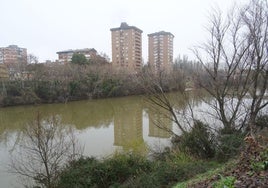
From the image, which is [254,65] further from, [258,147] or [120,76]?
[120,76]

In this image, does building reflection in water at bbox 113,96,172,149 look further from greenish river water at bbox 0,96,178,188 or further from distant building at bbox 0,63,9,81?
distant building at bbox 0,63,9,81

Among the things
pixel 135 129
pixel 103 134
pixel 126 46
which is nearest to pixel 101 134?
pixel 103 134

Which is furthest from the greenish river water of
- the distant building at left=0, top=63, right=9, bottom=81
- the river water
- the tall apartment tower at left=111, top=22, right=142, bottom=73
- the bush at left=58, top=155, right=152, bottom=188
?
the tall apartment tower at left=111, top=22, right=142, bottom=73

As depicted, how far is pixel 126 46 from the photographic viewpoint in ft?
194

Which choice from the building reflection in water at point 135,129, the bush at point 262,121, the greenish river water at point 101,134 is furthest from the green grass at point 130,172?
the bush at point 262,121

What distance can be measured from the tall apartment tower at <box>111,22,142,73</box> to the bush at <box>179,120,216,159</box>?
1914 inches

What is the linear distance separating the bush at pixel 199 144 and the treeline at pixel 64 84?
20.1 metres

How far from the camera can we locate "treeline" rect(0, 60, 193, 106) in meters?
32.4

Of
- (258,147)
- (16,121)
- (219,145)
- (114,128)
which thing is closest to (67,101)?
(16,121)

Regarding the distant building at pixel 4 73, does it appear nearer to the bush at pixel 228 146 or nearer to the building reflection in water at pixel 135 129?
the building reflection in water at pixel 135 129

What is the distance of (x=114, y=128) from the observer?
1759cm

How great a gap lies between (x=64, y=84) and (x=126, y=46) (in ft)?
89.0

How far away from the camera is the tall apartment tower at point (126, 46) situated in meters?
57.9

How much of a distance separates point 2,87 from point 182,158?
101ft
